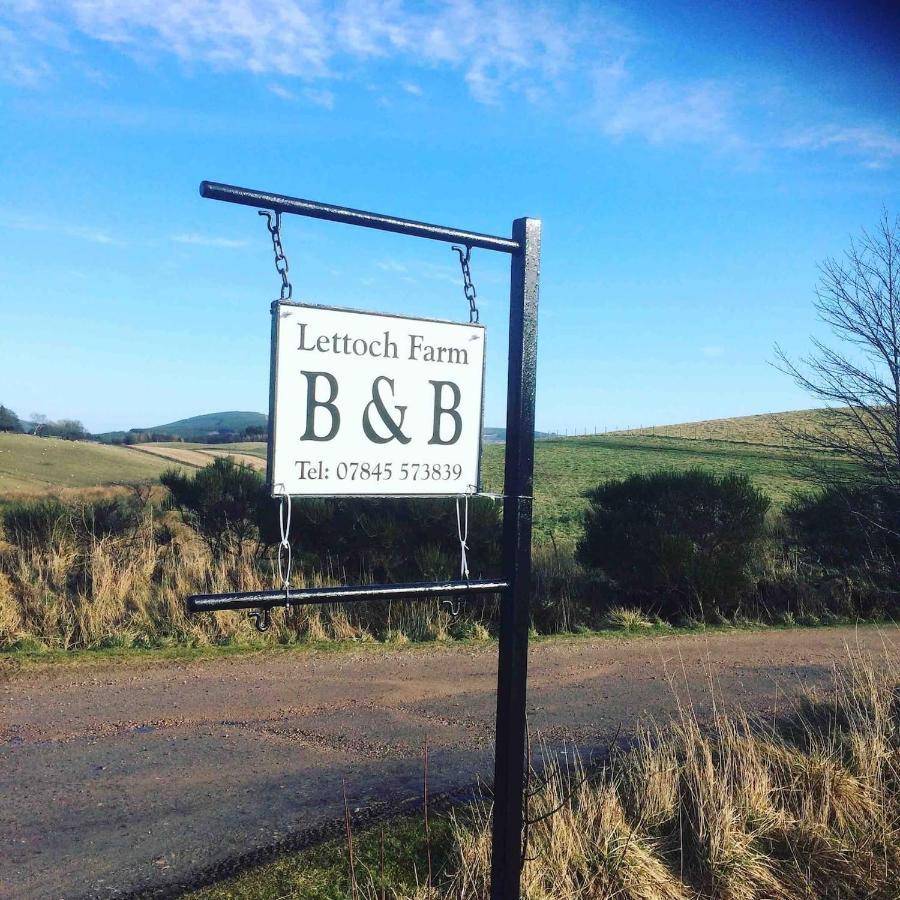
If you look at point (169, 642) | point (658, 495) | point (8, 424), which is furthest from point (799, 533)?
point (8, 424)

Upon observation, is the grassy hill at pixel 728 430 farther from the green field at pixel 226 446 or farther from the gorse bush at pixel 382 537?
the gorse bush at pixel 382 537

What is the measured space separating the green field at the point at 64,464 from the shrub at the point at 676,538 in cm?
1876

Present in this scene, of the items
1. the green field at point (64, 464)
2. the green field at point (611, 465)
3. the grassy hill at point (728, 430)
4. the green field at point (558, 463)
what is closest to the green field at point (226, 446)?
the green field at point (558, 463)

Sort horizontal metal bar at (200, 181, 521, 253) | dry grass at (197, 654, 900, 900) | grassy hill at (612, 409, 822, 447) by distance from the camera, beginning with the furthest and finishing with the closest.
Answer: grassy hill at (612, 409, 822, 447)
dry grass at (197, 654, 900, 900)
horizontal metal bar at (200, 181, 521, 253)

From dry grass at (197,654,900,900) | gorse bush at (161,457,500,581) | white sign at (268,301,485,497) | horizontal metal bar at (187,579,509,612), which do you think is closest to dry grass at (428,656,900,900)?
dry grass at (197,654,900,900)

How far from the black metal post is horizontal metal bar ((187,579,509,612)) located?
141 mm

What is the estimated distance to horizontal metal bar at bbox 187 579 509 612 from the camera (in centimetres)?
303

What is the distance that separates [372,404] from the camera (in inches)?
129

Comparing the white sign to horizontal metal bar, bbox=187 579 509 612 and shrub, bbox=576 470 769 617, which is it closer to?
horizontal metal bar, bbox=187 579 509 612

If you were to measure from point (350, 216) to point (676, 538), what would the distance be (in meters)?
9.66

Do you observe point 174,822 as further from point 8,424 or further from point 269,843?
point 8,424

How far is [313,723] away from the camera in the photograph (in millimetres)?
6176

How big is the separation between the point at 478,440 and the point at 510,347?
0.40 meters

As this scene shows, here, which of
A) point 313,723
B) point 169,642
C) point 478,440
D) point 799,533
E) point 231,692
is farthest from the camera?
point 799,533
